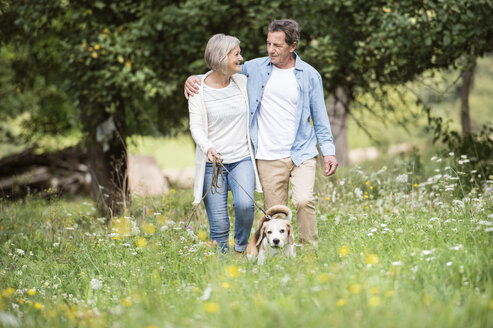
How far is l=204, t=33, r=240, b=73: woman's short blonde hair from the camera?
14.4ft

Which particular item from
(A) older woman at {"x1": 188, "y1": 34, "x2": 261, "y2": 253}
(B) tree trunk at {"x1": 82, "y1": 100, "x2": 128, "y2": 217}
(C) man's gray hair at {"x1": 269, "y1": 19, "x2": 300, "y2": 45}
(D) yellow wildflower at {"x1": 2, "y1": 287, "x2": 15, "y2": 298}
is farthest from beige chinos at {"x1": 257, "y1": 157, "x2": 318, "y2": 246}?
(B) tree trunk at {"x1": 82, "y1": 100, "x2": 128, "y2": 217}

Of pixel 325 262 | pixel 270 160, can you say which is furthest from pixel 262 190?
pixel 325 262

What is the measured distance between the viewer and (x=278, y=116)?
461 centimetres

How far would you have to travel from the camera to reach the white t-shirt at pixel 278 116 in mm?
4590

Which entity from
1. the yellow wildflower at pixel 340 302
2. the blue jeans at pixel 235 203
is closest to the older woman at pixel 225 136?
the blue jeans at pixel 235 203

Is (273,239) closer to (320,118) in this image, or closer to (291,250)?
(291,250)

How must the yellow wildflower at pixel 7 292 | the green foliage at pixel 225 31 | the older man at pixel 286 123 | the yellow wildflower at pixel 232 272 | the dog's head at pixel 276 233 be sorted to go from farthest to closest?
the green foliage at pixel 225 31
the older man at pixel 286 123
the dog's head at pixel 276 233
the yellow wildflower at pixel 7 292
the yellow wildflower at pixel 232 272

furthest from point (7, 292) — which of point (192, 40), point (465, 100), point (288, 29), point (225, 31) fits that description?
point (465, 100)

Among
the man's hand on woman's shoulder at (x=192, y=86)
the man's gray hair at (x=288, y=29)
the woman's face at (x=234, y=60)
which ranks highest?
the man's gray hair at (x=288, y=29)

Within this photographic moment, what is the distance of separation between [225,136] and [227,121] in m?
0.13

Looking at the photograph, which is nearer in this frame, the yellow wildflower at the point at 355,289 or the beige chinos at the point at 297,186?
the yellow wildflower at the point at 355,289

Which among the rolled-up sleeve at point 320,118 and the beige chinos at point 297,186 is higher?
the rolled-up sleeve at point 320,118

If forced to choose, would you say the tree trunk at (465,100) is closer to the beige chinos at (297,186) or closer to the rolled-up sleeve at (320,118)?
the rolled-up sleeve at (320,118)

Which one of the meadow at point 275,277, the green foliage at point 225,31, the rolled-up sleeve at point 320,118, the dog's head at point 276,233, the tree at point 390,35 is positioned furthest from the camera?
the green foliage at point 225,31
